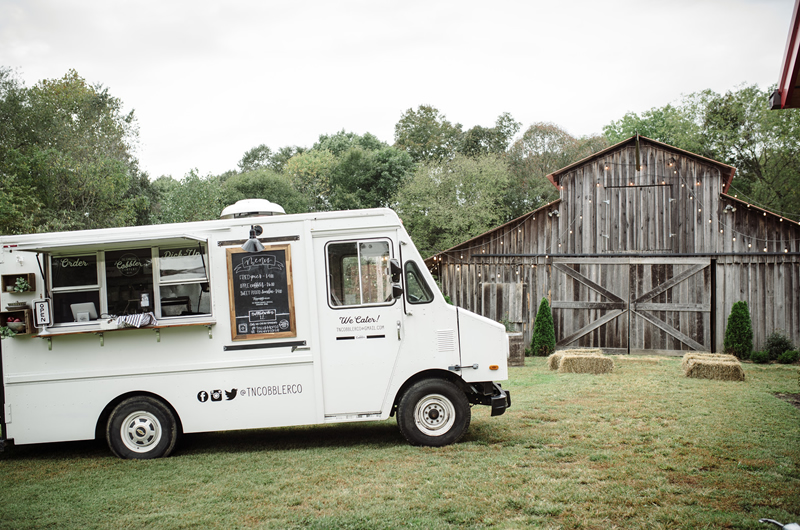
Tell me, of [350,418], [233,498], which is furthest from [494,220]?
[233,498]

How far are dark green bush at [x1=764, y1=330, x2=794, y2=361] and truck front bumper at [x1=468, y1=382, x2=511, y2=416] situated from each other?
11880 mm

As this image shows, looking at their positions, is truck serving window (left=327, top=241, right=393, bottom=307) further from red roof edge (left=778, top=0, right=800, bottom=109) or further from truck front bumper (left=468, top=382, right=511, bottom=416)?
red roof edge (left=778, top=0, right=800, bottom=109)

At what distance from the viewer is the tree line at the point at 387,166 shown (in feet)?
77.5

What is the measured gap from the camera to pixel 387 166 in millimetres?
35438

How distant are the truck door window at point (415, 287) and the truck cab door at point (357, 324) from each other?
180 millimetres

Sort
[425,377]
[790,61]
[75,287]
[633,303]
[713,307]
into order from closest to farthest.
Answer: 1. [790,61]
2. [75,287]
3. [425,377]
4. [713,307]
5. [633,303]

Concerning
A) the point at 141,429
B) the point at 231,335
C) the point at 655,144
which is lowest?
the point at 141,429

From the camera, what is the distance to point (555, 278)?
1702cm

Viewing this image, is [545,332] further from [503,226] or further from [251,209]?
[251,209]

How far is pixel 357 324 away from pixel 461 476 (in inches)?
89.4

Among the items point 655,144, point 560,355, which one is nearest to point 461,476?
point 560,355

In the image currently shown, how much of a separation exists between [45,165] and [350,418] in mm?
21512

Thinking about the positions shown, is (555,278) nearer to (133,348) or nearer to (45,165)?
(133,348)

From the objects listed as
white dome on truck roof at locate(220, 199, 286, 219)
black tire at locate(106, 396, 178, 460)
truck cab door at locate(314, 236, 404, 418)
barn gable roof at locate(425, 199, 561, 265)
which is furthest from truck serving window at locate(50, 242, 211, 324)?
barn gable roof at locate(425, 199, 561, 265)
